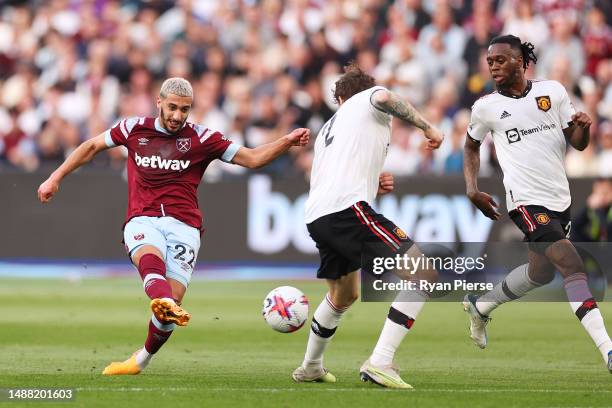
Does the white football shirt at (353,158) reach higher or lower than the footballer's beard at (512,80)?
lower

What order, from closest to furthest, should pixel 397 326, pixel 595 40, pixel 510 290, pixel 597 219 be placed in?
1. pixel 397 326
2. pixel 510 290
3. pixel 597 219
4. pixel 595 40

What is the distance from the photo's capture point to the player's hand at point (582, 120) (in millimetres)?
9797

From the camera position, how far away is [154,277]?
30.6 ft

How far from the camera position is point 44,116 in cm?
2247

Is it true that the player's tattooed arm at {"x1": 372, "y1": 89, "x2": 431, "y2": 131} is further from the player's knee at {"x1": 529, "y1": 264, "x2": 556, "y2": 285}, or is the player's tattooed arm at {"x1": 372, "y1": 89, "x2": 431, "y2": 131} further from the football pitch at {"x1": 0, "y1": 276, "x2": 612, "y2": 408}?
the player's knee at {"x1": 529, "y1": 264, "x2": 556, "y2": 285}

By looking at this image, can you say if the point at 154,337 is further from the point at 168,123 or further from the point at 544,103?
the point at 544,103

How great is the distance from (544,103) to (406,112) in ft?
5.77

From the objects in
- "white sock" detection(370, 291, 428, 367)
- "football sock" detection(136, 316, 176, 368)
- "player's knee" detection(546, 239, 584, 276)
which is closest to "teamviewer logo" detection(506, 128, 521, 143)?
"player's knee" detection(546, 239, 584, 276)

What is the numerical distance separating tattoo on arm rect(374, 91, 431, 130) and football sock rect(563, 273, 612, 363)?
1.85m

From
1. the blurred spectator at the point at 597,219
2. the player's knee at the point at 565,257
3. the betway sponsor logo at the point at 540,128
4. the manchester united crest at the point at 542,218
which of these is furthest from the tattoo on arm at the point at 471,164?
the blurred spectator at the point at 597,219

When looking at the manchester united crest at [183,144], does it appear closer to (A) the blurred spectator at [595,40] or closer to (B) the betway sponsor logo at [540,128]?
(B) the betway sponsor logo at [540,128]

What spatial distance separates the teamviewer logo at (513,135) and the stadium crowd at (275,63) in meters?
9.35

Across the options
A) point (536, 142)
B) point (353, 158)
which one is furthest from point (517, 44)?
point (353, 158)

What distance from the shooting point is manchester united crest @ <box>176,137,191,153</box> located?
1008 centimetres
